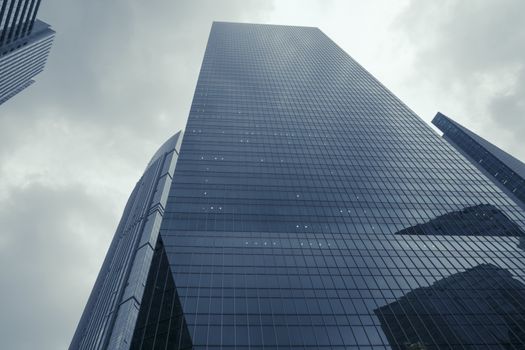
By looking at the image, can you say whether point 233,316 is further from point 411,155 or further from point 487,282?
point 411,155

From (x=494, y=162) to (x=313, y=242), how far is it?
141824 mm

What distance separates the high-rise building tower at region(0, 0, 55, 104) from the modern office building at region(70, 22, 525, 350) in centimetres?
6093

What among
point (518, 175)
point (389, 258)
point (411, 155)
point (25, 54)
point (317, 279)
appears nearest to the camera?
point (317, 279)

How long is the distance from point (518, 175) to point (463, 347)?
430 ft

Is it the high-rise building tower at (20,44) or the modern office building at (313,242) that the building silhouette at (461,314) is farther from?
the high-rise building tower at (20,44)

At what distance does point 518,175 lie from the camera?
144 metres

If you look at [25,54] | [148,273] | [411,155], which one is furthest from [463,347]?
[25,54]

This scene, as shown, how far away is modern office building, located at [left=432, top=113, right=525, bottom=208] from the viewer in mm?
144750

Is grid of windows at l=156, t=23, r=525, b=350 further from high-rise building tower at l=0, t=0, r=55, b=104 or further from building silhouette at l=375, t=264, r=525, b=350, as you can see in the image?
high-rise building tower at l=0, t=0, r=55, b=104

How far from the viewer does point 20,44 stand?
413 feet

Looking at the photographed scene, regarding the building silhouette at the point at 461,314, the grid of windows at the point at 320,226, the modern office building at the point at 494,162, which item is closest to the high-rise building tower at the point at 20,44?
the grid of windows at the point at 320,226

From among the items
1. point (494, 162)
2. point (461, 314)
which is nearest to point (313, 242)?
point (461, 314)

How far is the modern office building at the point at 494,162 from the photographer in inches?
5699

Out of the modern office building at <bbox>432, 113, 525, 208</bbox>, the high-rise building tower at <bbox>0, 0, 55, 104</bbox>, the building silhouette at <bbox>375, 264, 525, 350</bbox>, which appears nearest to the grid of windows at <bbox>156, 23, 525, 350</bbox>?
the building silhouette at <bbox>375, 264, 525, 350</bbox>
